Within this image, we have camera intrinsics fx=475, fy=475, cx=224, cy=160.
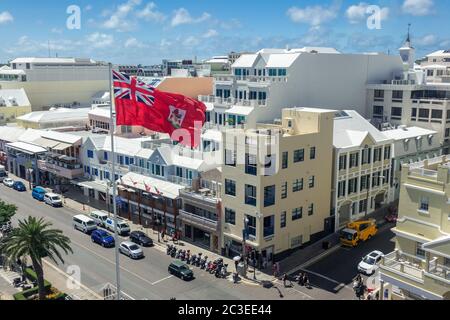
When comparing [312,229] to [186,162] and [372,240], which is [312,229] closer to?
[372,240]

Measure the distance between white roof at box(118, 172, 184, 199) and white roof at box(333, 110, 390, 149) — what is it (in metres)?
18.7

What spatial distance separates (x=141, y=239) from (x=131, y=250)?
3.79 m

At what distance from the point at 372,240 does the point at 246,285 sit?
1752cm

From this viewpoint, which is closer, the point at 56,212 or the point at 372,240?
the point at 372,240

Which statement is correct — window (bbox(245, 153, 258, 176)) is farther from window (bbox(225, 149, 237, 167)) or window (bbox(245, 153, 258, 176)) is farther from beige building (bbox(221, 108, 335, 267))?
window (bbox(225, 149, 237, 167))

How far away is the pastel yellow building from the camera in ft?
328

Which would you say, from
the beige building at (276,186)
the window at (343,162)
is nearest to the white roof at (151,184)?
the beige building at (276,186)

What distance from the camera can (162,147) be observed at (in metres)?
57.2

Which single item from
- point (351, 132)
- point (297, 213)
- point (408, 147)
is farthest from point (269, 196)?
point (408, 147)

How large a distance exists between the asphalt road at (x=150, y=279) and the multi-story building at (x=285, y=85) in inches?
930
